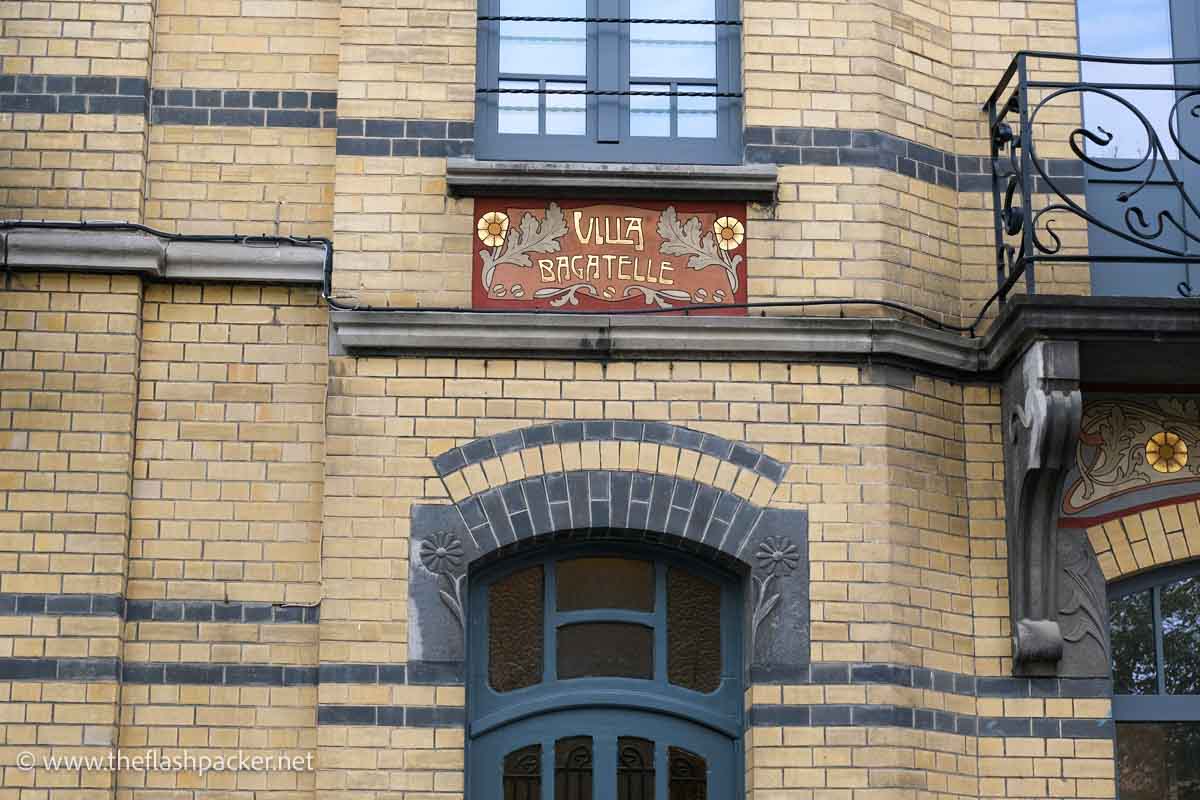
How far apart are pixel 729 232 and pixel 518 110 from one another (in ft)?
3.85

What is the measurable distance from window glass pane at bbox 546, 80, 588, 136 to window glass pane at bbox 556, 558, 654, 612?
203cm

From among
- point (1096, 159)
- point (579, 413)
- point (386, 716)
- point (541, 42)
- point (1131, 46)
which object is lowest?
point (386, 716)

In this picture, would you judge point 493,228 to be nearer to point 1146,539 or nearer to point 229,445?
point 229,445

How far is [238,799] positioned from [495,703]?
3.82 feet

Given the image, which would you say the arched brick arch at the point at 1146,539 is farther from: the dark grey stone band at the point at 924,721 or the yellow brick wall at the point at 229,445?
the yellow brick wall at the point at 229,445

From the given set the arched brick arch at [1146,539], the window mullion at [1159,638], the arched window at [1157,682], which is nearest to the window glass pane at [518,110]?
the arched brick arch at [1146,539]

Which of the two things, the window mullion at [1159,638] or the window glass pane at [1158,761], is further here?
the window mullion at [1159,638]

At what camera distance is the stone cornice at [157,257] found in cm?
909

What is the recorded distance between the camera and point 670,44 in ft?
31.7

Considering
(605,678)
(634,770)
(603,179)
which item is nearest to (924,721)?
(634,770)

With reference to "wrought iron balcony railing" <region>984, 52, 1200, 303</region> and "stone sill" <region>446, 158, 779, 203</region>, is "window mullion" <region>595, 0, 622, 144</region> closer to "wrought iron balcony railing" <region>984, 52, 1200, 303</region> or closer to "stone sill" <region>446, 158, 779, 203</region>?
"stone sill" <region>446, 158, 779, 203</region>

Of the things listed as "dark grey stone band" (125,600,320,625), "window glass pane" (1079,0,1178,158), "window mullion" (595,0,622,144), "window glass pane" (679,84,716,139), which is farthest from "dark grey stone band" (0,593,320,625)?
"window glass pane" (1079,0,1178,158)

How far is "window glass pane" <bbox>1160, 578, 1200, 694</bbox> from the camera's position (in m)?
9.18

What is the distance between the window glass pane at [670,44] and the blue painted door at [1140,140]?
5.92ft
